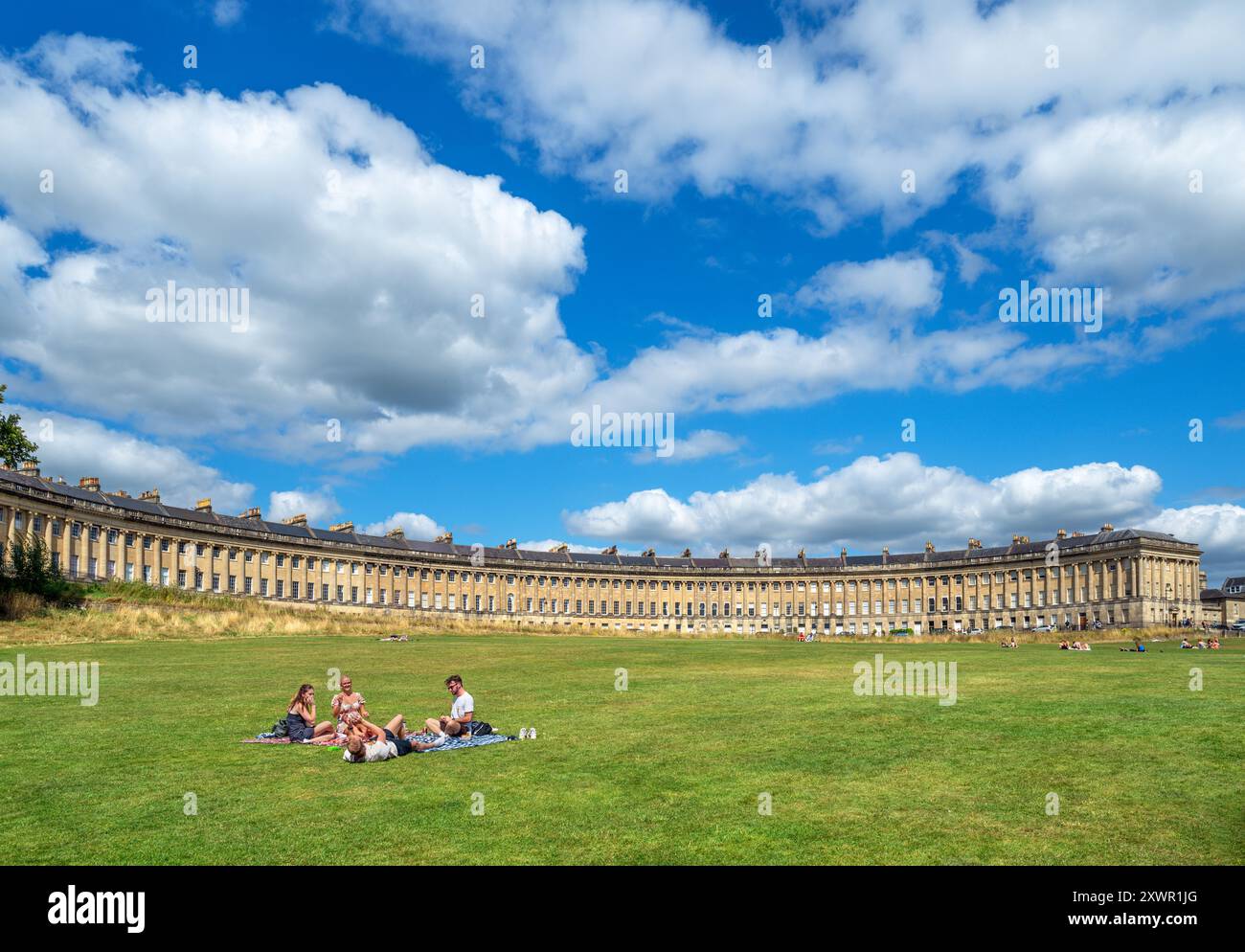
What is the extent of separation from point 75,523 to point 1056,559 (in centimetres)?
12548

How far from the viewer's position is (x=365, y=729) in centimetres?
1466

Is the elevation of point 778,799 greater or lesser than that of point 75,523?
lesser

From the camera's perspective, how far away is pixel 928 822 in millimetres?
9719

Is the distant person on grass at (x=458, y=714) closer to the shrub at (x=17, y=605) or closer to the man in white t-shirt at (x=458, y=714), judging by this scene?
the man in white t-shirt at (x=458, y=714)

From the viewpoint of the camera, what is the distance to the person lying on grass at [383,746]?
13.9 m

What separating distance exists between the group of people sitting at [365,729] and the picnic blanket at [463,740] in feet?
0.25

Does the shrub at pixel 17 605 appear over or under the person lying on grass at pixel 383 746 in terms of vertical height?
over

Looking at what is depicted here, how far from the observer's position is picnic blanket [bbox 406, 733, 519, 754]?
50.0ft

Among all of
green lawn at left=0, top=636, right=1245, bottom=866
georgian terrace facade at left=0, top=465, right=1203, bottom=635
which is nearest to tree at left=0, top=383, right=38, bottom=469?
georgian terrace facade at left=0, top=465, right=1203, bottom=635

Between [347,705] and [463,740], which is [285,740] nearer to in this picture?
[347,705]

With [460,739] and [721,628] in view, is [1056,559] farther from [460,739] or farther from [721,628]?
[460,739]

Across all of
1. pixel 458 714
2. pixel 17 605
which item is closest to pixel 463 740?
pixel 458 714

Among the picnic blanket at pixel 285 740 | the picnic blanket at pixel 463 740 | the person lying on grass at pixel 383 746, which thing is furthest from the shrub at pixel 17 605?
the person lying on grass at pixel 383 746
